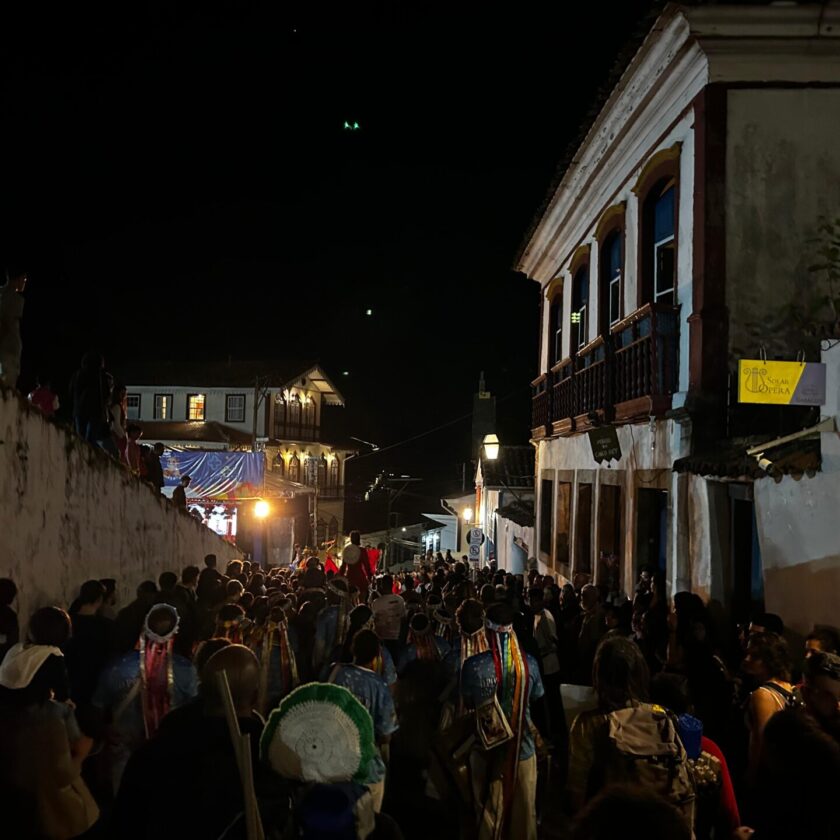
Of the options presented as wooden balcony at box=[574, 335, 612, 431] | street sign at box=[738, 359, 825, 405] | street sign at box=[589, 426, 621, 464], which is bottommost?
street sign at box=[589, 426, 621, 464]

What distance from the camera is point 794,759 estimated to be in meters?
3.17

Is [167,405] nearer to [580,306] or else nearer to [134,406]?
[134,406]

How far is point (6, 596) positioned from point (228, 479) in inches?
579

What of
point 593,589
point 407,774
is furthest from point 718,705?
point 593,589

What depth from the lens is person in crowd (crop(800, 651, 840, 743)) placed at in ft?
13.5

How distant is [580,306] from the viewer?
Result: 57.0ft

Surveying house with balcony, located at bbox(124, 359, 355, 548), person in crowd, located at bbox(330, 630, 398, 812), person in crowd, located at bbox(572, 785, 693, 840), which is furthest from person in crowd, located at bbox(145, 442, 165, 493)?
house with balcony, located at bbox(124, 359, 355, 548)

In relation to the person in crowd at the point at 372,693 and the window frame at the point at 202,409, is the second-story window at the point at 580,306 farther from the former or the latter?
the window frame at the point at 202,409

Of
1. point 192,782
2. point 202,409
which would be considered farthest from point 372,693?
point 202,409

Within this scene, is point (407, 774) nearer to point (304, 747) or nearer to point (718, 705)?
point (718, 705)

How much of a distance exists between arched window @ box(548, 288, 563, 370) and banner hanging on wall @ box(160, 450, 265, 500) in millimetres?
8431

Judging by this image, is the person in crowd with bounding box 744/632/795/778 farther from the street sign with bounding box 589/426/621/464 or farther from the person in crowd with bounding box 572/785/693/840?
the street sign with bounding box 589/426/621/464

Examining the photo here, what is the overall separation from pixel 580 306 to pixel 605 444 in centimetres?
540

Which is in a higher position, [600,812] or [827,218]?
[827,218]
